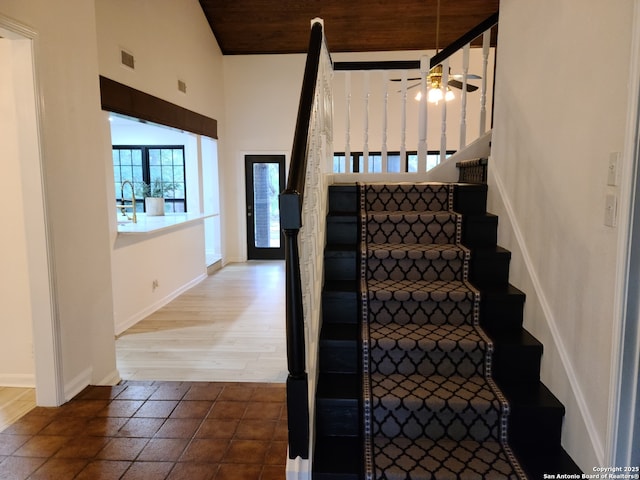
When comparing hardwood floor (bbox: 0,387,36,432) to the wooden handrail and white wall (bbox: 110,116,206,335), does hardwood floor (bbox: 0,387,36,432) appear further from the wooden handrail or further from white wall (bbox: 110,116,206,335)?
the wooden handrail

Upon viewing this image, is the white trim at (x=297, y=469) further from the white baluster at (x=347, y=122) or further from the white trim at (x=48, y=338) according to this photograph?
the white baluster at (x=347, y=122)

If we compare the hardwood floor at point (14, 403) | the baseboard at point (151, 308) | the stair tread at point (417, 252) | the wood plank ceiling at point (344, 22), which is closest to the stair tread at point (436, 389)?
the stair tread at point (417, 252)

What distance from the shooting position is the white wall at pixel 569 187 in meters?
1.62

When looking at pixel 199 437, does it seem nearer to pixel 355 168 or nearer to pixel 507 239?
pixel 507 239

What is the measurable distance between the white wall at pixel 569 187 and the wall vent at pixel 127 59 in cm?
352

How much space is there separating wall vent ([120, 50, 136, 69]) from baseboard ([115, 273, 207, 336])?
8.36 ft

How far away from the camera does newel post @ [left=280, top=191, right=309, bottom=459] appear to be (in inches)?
58.4

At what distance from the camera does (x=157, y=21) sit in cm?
524

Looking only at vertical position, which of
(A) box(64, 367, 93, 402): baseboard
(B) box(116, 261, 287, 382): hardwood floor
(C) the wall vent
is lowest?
(B) box(116, 261, 287, 382): hardwood floor

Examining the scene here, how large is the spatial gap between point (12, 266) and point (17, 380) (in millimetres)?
747

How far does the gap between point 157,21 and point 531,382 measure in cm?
533

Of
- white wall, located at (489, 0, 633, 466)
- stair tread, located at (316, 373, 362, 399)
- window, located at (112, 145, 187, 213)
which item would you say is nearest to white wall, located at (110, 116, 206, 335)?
window, located at (112, 145, 187, 213)

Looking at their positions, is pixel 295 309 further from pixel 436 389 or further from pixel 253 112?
pixel 253 112

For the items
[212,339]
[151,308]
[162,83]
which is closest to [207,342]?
[212,339]
